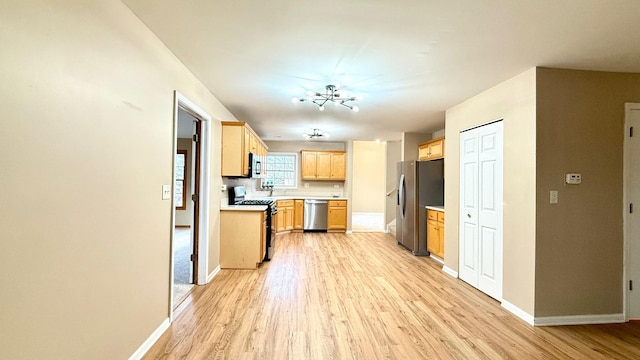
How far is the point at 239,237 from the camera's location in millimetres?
4340

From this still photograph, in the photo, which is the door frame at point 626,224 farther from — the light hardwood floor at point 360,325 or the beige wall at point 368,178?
the beige wall at point 368,178

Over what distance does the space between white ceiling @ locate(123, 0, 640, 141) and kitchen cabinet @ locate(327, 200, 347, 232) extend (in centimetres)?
421

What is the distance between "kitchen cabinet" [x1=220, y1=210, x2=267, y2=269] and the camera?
433cm

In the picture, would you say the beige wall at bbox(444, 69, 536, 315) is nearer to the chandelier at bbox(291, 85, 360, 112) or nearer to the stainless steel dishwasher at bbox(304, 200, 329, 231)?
the chandelier at bbox(291, 85, 360, 112)

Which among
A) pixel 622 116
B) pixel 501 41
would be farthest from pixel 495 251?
pixel 501 41

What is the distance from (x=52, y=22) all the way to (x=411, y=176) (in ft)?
16.8

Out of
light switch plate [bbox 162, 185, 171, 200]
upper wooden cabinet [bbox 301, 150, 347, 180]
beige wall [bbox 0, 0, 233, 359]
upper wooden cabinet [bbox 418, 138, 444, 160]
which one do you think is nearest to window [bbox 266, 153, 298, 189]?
upper wooden cabinet [bbox 301, 150, 347, 180]

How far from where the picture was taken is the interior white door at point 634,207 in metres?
2.92

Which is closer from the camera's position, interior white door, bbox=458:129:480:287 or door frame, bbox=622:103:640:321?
door frame, bbox=622:103:640:321

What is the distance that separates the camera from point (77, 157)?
A: 1.55m

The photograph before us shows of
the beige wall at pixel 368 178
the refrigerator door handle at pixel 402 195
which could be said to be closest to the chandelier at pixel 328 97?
the refrigerator door handle at pixel 402 195

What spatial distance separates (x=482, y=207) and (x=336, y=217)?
4.38m

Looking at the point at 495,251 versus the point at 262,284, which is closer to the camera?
the point at 495,251

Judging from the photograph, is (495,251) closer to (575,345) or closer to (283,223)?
(575,345)
